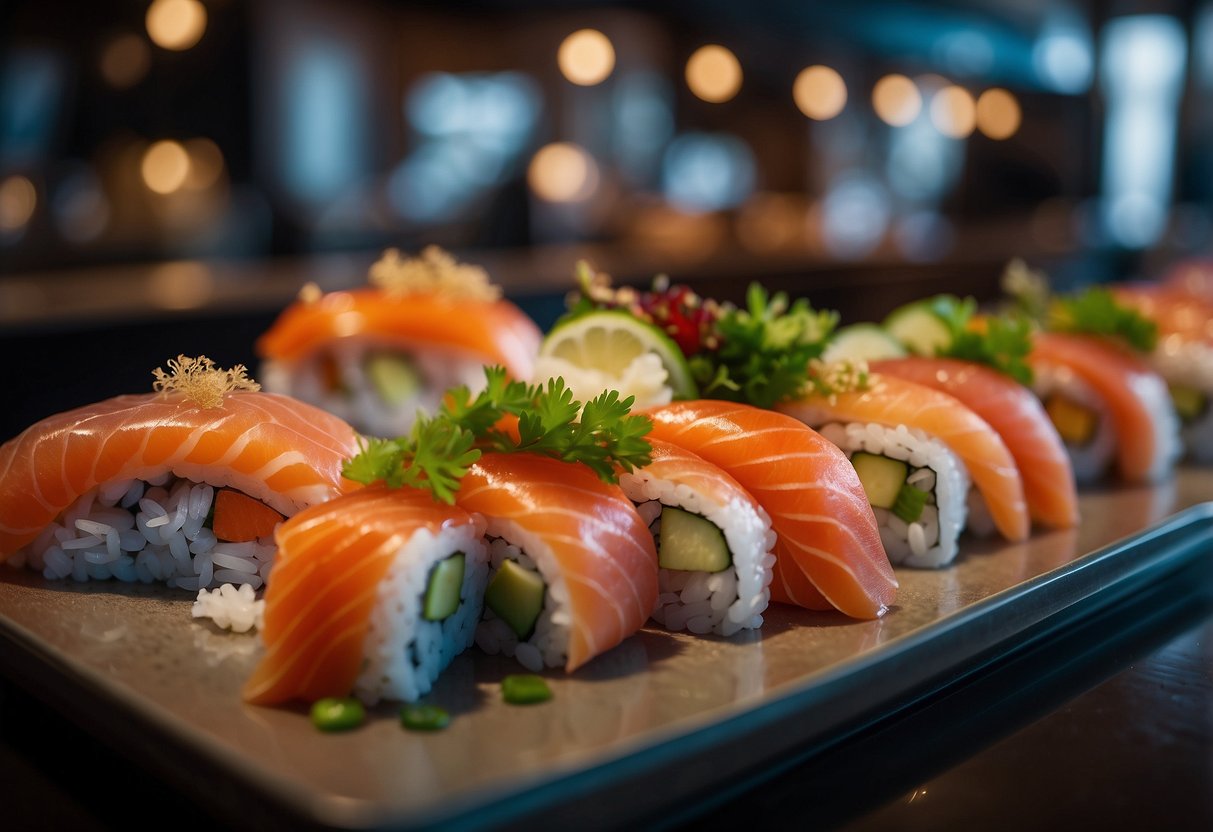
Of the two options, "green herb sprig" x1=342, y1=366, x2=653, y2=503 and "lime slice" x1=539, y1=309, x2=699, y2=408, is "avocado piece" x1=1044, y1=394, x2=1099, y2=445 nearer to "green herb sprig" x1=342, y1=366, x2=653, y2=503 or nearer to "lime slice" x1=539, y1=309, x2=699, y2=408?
"lime slice" x1=539, y1=309, x2=699, y2=408

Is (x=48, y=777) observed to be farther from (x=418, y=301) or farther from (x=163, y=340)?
(x=163, y=340)

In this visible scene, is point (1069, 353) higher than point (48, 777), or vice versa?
point (1069, 353)

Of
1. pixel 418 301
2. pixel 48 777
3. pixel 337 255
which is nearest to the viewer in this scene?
pixel 48 777

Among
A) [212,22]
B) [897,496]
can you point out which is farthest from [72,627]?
[212,22]

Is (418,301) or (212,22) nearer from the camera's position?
(418,301)

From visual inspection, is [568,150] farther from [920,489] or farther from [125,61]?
[920,489]

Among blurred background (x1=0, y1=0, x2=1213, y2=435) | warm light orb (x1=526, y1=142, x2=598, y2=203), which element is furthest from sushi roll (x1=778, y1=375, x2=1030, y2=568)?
warm light orb (x1=526, y1=142, x2=598, y2=203)

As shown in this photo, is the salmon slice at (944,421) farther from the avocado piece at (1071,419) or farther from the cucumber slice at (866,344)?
the avocado piece at (1071,419)

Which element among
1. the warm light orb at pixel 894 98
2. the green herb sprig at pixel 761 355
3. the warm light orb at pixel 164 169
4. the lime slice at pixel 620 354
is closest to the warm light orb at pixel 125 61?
the warm light orb at pixel 164 169
